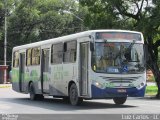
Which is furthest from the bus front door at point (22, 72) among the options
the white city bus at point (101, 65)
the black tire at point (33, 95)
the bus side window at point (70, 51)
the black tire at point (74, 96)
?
the black tire at point (74, 96)

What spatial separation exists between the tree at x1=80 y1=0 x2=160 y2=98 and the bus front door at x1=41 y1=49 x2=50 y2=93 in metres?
7.80

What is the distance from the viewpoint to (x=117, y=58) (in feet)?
66.3

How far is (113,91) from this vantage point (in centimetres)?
1994

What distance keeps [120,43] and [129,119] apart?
21.0 feet

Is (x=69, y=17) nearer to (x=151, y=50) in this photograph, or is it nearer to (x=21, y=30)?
(x=21, y=30)

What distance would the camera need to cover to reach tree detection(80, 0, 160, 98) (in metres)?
31.3

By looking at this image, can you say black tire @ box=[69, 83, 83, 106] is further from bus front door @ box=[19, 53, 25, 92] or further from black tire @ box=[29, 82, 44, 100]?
bus front door @ box=[19, 53, 25, 92]

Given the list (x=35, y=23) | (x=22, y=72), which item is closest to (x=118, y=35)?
(x=22, y=72)

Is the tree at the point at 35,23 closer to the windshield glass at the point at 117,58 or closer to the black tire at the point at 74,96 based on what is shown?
the black tire at the point at 74,96

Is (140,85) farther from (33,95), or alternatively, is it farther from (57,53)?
(33,95)

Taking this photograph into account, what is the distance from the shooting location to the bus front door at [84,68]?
20350 mm

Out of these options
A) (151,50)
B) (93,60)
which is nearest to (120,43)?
(93,60)

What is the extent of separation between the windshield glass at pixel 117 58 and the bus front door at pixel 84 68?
1.72 ft

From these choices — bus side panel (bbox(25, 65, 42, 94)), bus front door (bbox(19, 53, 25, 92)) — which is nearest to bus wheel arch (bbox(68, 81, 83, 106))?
bus side panel (bbox(25, 65, 42, 94))
